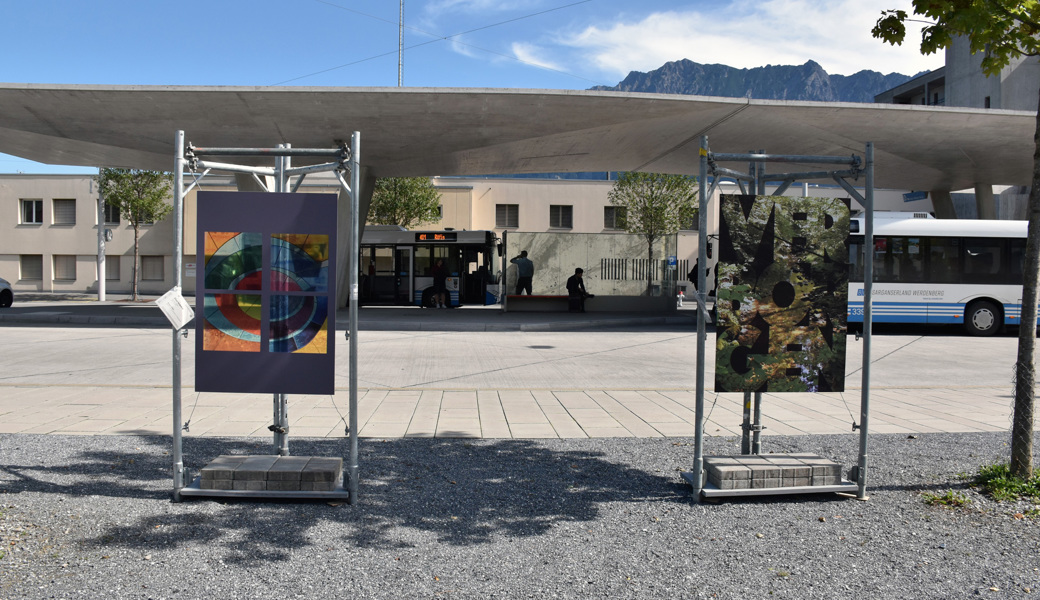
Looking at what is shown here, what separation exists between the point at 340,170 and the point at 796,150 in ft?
65.0

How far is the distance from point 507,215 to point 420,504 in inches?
1481

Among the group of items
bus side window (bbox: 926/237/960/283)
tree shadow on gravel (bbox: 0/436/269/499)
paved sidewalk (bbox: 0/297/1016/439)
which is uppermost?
bus side window (bbox: 926/237/960/283)

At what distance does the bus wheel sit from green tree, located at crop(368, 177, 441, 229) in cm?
2538

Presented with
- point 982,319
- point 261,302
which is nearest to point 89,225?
point 982,319

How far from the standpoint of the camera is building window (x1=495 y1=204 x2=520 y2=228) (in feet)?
136

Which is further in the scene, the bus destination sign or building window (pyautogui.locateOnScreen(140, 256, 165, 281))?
building window (pyautogui.locateOnScreen(140, 256, 165, 281))

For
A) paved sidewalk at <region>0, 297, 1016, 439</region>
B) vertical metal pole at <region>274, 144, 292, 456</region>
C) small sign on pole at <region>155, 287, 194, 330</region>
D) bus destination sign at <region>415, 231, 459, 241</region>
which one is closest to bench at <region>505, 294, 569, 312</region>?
bus destination sign at <region>415, 231, 459, 241</region>

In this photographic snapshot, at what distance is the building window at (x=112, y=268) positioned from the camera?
40.8 meters

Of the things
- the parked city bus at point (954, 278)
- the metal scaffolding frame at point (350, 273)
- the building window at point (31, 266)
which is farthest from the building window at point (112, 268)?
the metal scaffolding frame at point (350, 273)

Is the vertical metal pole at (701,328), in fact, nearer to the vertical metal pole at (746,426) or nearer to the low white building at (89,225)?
the vertical metal pole at (746,426)

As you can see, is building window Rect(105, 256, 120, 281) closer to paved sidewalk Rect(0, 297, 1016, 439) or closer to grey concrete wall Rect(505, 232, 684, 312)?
paved sidewalk Rect(0, 297, 1016, 439)

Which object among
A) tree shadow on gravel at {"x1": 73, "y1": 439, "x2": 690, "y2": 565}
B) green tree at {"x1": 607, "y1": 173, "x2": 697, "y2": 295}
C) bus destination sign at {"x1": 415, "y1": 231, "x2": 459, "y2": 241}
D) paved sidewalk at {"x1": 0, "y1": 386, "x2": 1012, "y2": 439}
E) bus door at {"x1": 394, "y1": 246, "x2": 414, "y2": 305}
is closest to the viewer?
tree shadow on gravel at {"x1": 73, "y1": 439, "x2": 690, "y2": 565}

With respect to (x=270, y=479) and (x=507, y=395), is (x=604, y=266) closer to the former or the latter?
(x=507, y=395)

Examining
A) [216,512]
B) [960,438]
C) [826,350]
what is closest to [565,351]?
[960,438]
